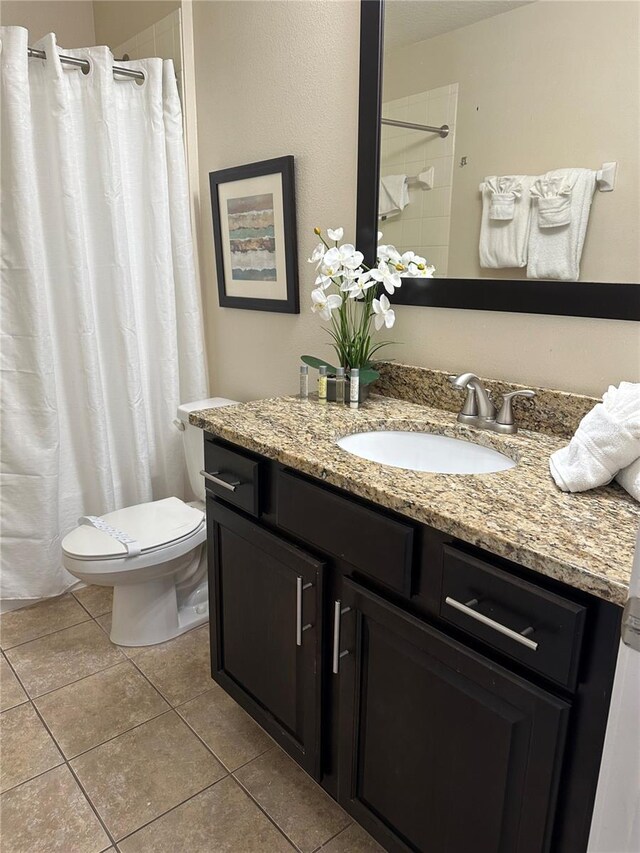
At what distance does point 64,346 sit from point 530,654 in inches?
76.8

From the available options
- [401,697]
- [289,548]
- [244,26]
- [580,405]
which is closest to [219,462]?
[289,548]

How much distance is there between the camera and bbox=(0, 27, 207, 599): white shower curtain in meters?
2.04

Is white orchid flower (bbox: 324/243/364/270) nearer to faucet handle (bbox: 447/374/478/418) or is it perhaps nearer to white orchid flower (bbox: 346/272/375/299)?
white orchid flower (bbox: 346/272/375/299)

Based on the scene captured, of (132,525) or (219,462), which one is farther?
(132,525)

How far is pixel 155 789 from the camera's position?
1.53 metres

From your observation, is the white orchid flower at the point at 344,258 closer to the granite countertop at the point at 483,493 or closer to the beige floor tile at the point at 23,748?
the granite countertop at the point at 483,493

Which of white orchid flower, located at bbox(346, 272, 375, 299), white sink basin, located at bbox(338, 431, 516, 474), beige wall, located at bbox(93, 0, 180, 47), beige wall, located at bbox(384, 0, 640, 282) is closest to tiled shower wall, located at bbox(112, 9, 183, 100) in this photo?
beige wall, located at bbox(93, 0, 180, 47)

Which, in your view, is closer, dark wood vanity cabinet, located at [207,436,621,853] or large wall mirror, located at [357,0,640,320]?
dark wood vanity cabinet, located at [207,436,621,853]

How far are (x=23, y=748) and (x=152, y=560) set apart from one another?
60cm

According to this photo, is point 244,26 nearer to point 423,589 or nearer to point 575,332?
point 575,332

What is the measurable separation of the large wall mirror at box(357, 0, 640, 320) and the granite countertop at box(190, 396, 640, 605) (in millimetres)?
349

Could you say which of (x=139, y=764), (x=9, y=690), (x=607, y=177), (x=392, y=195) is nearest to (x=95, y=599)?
(x=9, y=690)

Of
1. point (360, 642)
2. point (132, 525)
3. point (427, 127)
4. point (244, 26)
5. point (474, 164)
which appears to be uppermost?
point (244, 26)

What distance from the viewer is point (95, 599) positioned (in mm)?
2391
